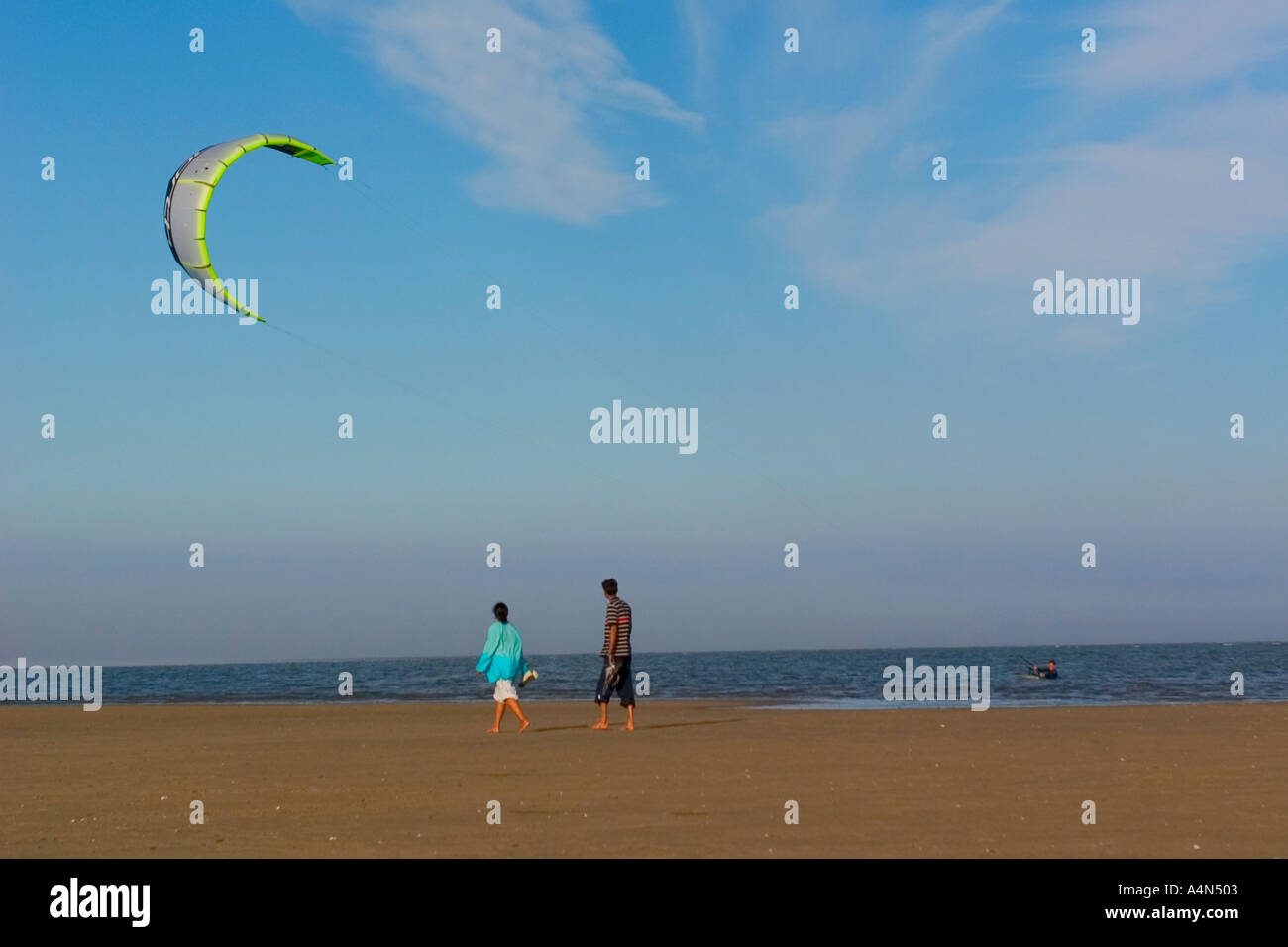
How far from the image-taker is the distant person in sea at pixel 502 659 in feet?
56.7

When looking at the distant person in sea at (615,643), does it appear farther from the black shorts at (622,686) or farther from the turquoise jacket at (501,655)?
the turquoise jacket at (501,655)

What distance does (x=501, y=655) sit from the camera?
17.3 m

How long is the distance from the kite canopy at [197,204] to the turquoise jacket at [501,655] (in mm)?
6082

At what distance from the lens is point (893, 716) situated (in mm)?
20062

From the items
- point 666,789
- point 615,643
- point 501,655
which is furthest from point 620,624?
point 666,789

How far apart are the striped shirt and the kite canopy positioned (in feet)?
23.0

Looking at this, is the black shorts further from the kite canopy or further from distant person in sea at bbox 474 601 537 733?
the kite canopy

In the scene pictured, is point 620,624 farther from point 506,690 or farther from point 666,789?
point 666,789

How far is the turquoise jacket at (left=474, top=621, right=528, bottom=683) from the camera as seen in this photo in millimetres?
17281
